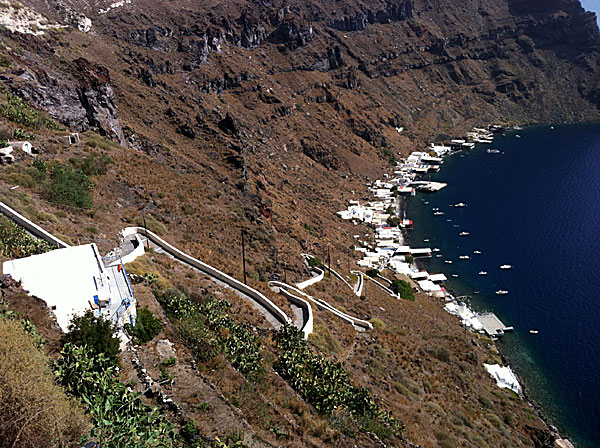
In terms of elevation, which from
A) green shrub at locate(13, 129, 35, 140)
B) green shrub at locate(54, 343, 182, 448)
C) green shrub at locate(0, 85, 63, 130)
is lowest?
green shrub at locate(54, 343, 182, 448)

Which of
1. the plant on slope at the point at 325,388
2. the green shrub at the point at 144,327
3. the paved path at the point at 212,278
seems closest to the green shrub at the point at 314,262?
the paved path at the point at 212,278

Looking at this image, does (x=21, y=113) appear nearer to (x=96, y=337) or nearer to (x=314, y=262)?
(x=314, y=262)

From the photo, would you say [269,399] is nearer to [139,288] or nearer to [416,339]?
[139,288]

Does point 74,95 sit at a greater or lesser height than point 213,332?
greater

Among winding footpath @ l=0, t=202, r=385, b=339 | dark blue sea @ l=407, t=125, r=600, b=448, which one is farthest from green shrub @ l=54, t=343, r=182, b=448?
dark blue sea @ l=407, t=125, r=600, b=448

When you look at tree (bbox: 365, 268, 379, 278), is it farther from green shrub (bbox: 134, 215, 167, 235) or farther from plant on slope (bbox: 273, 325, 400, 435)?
plant on slope (bbox: 273, 325, 400, 435)

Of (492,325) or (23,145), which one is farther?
(492,325)

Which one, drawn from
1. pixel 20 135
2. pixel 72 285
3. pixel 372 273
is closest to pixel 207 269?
pixel 72 285
